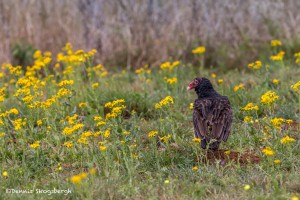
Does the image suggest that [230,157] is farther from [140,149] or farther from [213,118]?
[140,149]

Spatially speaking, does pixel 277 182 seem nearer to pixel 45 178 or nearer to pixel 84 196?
pixel 84 196

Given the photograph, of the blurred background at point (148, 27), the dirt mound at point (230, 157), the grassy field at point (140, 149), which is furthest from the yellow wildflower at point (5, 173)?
the blurred background at point (148, 27)

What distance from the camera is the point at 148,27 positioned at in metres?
10.9

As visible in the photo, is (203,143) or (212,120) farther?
(212,120)

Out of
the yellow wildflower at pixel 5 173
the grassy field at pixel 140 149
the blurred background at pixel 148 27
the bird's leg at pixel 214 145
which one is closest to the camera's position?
the grassy field at pixel 140 149

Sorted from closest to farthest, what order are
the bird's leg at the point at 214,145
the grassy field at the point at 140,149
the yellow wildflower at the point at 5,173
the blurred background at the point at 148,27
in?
the grassy field at the point at 140,149
the yellow wildflower at the point at 5,173
the bird's leg at the point at 214,145
the blurred background at the point at 148,27

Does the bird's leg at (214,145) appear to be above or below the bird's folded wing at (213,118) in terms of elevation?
below

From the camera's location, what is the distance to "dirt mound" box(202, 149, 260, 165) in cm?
614

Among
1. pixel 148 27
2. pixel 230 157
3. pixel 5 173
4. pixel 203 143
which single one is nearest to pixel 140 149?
pixel 203 143

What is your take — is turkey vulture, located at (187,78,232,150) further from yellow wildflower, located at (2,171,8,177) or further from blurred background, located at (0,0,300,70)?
blurred background, located at (0,0,300,70)

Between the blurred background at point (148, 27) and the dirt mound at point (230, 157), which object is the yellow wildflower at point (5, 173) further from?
the blurred background at point (148, 27)

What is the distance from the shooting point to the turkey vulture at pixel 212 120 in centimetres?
615

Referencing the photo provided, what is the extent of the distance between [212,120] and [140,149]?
76 cm

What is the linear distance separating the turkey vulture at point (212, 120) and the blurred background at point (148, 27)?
4.07m
